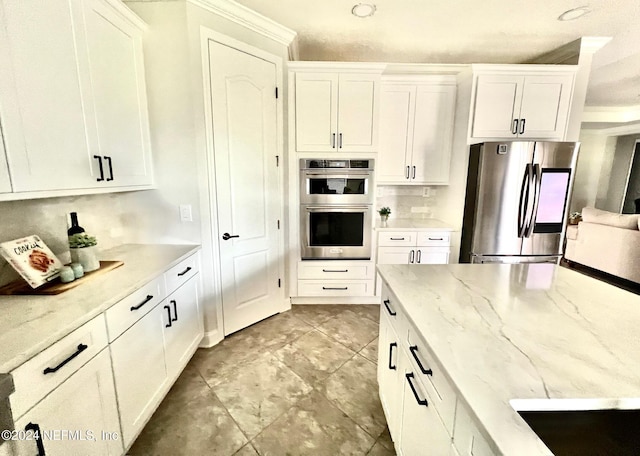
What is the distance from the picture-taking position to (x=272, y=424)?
66.2 inches

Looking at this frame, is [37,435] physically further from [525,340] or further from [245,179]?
[245,179]

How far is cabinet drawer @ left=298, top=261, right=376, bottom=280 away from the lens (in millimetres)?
3084

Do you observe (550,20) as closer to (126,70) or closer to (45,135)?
(126,70)

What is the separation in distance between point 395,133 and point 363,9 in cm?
127

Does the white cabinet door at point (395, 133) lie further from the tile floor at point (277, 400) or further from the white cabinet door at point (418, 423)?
the white cabinet door at point (418, 423)

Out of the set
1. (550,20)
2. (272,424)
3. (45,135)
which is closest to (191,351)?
(272,424)

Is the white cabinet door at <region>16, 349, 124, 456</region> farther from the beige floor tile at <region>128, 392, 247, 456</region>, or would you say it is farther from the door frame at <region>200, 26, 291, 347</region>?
the door frame at <region>200, 26, 291, 347</region>

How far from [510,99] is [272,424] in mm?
3553

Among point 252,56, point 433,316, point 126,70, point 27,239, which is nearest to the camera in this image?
point 433,316

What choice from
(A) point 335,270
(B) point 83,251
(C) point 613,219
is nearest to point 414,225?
(A) point 335,270

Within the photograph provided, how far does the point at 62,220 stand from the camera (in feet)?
5.63

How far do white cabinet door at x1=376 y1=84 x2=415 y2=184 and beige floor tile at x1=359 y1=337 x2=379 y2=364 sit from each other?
5.89ft

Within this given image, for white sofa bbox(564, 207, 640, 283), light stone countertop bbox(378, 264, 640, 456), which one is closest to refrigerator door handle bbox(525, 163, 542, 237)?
light stone countertop bbox(378, 264, 640, 456)

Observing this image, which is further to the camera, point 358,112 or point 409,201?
point 409,201
